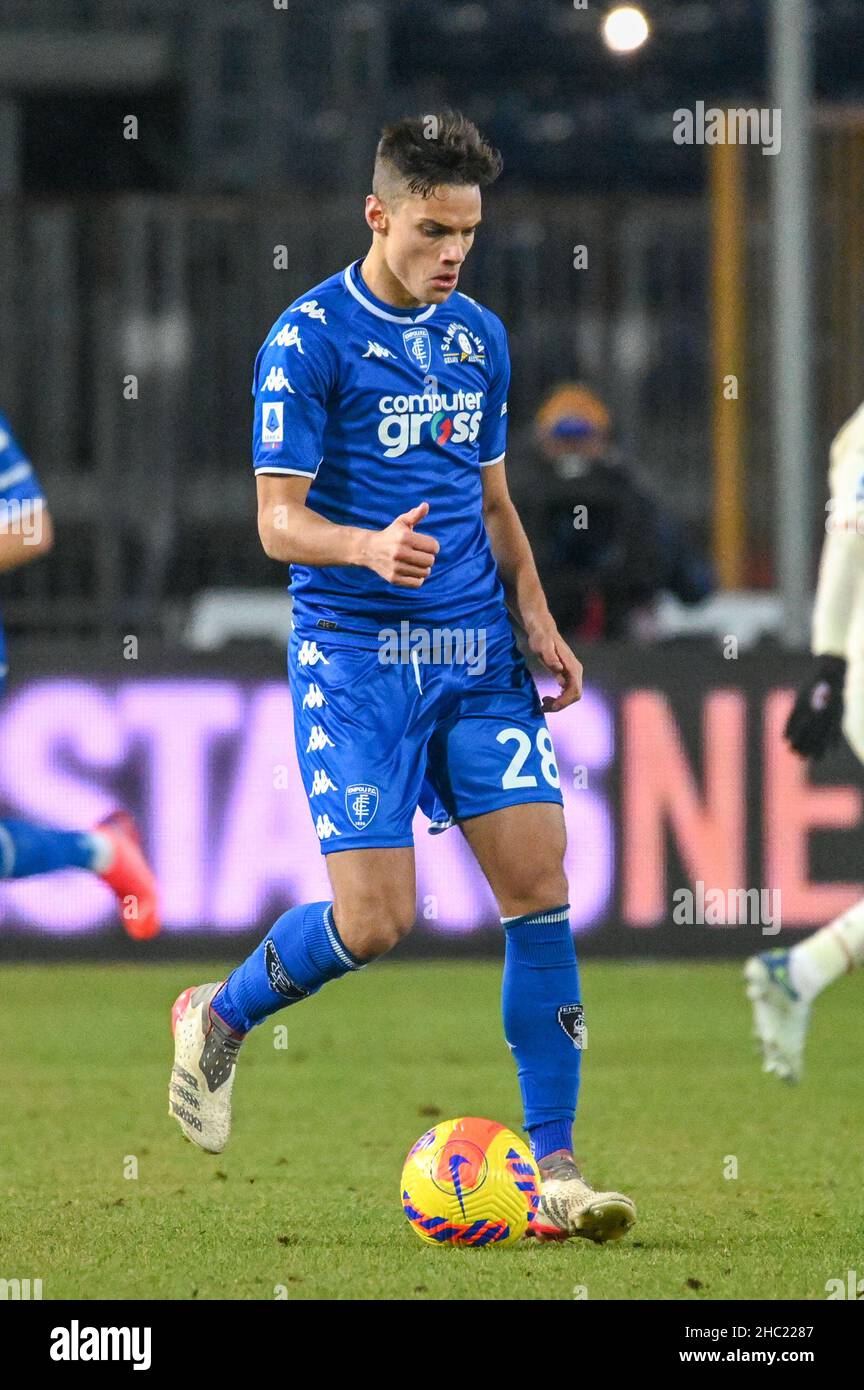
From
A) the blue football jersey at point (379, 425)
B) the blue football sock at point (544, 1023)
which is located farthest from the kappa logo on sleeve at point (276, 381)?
the blue football sock at point (544, 1023)

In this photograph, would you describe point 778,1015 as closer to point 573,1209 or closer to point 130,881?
point 130,881

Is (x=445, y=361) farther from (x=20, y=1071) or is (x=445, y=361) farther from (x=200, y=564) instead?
(x=200, y=564)

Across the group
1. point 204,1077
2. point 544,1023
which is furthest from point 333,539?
point 204,1077

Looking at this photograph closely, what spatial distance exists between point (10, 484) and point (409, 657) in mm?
2317

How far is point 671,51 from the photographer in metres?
22.7

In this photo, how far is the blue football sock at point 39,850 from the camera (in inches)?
305

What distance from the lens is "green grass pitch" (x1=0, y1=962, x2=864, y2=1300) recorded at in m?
4.99

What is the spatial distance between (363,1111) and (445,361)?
2622mm

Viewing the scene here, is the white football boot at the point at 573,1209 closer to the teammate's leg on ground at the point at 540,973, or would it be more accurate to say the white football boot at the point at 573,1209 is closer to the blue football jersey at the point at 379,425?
the teammate's leg on ground at the point at 540,973

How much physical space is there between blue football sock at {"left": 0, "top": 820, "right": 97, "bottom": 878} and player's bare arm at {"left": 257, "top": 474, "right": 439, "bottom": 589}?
104 inches

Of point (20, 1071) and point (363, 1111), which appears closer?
point (363, 1111)

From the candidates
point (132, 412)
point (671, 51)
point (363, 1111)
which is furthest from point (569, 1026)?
point (671, 51)

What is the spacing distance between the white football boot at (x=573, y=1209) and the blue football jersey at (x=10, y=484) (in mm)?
2641

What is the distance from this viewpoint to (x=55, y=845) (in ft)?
25.8
